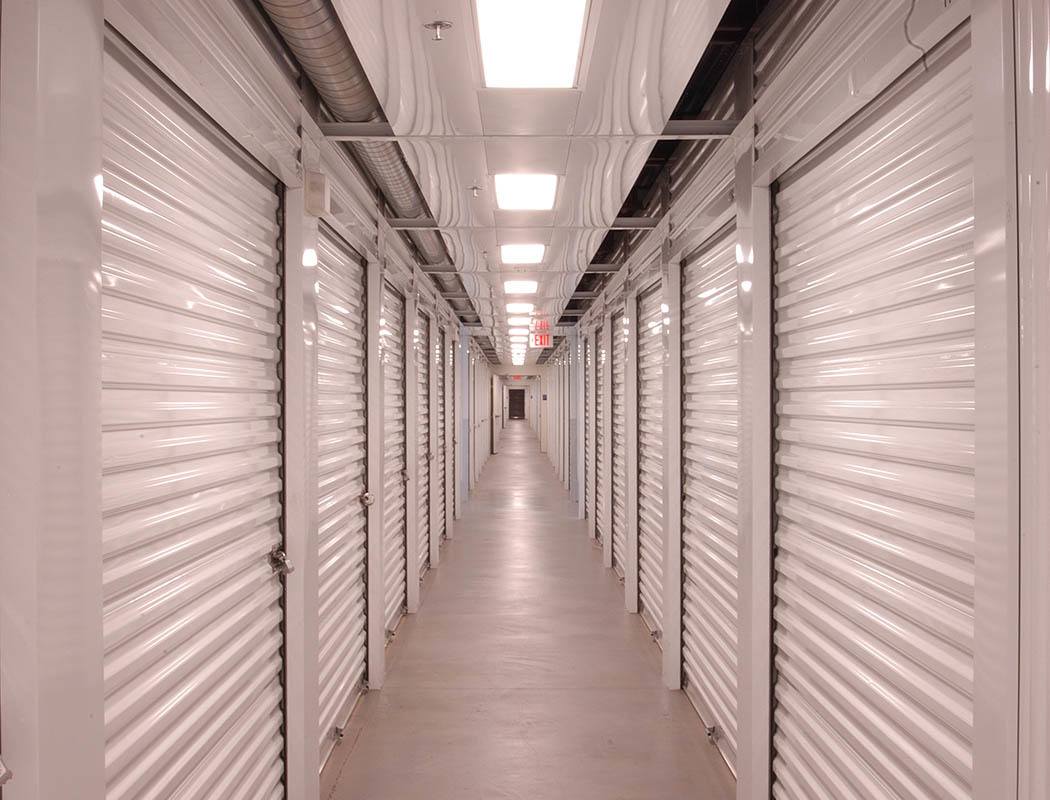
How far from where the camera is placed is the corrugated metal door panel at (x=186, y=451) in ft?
4.94

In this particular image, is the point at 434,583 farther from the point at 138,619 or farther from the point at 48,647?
the point at 48,647

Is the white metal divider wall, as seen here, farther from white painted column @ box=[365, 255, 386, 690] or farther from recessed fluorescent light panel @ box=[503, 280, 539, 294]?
white painted column @ box=[365, 255, 386, 690]

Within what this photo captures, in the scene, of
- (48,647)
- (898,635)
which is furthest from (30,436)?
(898,635)

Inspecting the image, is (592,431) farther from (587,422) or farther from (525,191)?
(525,191)

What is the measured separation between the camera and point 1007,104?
1.18 m

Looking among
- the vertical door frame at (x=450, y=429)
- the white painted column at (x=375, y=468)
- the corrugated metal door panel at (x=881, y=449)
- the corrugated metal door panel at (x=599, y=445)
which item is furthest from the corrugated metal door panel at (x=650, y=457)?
the vertical door frame at (x=450, y=429)

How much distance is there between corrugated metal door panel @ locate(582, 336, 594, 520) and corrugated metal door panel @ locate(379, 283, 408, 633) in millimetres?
3273

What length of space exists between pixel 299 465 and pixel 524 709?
2.05m

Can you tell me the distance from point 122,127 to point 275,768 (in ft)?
7.24

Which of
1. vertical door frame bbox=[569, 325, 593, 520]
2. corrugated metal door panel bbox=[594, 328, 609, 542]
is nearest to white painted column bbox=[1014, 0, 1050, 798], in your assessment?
corrugated metal door panel bbox=[594, 328, 609, 542]

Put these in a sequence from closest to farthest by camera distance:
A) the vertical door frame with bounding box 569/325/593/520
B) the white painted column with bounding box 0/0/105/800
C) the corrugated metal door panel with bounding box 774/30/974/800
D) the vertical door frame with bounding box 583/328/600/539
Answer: the white painted column with bounding box 0/0/105/800, the corrugated metal door panel with bounding box 774/30/974/800, the vertical door frame with bounding box 583/328/600/539, the vertical door frame with bounding box 569/325/593/520

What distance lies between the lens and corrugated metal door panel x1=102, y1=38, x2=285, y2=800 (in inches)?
59.3

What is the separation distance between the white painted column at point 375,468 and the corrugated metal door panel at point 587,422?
4.25 meters

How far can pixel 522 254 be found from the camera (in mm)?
4746
